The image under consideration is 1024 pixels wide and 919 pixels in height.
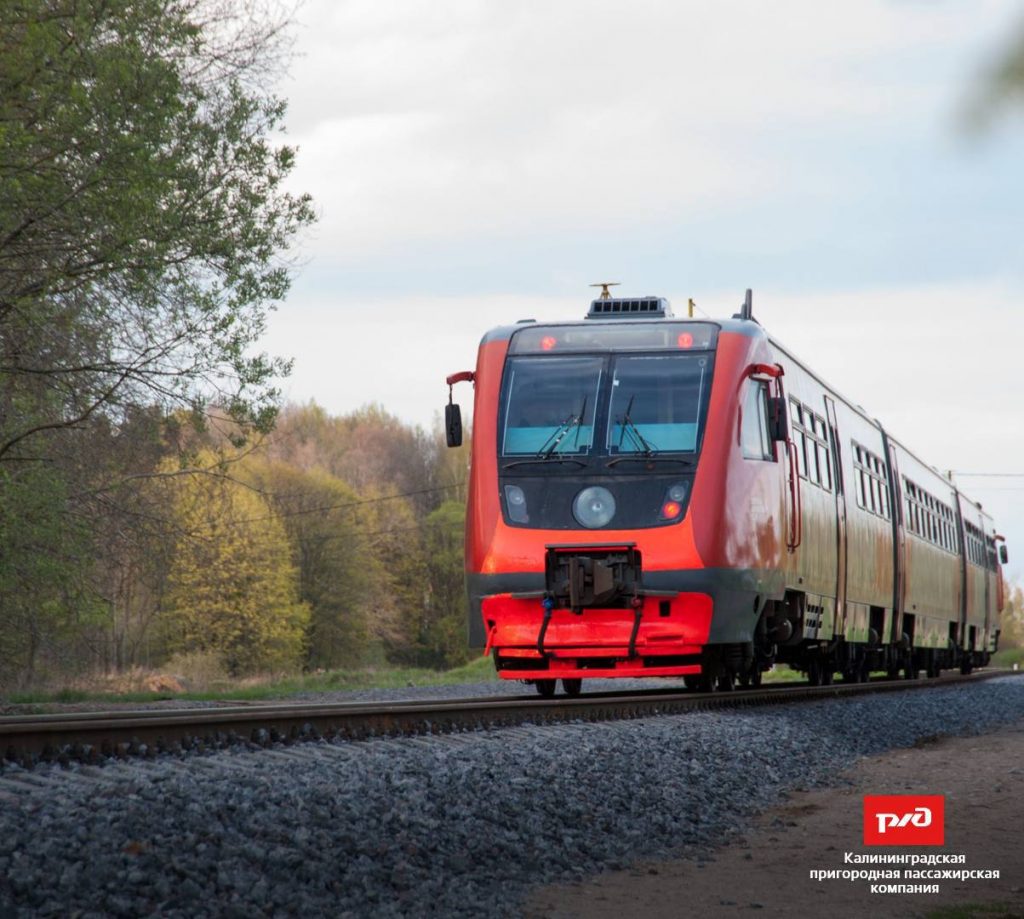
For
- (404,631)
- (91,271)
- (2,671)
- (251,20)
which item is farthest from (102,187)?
(404,631)

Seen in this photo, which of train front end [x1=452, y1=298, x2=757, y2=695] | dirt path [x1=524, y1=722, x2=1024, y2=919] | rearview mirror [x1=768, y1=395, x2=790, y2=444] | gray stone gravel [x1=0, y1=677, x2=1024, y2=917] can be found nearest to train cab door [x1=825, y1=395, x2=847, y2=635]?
rearview mirror [x1=768, y1=395, x2=790, y2=444]

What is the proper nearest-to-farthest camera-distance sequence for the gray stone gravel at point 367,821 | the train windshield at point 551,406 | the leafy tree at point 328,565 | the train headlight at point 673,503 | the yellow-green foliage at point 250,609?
1. the gray stone gravel at point 367,821
2. the train headlight at point 673,503
3. the train windshield at point 551,406
4. the yellow-green foliage at point 250,609
5. the leafy tree at point 328,565

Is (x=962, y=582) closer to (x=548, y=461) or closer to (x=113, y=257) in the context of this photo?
(x=548, y=461)

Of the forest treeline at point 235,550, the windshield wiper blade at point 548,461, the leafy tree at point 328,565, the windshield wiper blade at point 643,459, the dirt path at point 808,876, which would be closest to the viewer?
the dirt path at point 808,876

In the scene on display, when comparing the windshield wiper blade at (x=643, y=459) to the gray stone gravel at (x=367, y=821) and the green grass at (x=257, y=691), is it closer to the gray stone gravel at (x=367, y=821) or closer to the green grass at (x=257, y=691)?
the gray stone gravel at (x=367, y=821)

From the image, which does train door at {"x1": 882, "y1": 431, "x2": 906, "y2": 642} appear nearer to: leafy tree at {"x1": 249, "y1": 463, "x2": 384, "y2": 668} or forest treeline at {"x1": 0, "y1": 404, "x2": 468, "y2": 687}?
forest treeline at {"x1": 0, "y1": 404, "x2": 468, "y2": 687}

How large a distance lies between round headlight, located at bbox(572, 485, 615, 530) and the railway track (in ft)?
5.46

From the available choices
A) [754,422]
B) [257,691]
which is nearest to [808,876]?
[754,422]

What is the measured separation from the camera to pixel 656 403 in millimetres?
14594

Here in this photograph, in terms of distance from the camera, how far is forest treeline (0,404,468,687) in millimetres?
19219

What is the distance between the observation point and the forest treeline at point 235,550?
19.2 metres

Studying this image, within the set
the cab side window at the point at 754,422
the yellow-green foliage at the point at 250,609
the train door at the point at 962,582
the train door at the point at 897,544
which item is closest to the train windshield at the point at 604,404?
the cab side window at the point at 754,422

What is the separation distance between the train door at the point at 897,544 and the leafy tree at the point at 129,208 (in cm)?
1114

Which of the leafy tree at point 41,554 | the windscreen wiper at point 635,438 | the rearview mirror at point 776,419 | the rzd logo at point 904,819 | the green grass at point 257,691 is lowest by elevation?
the green grass at point 257,691
